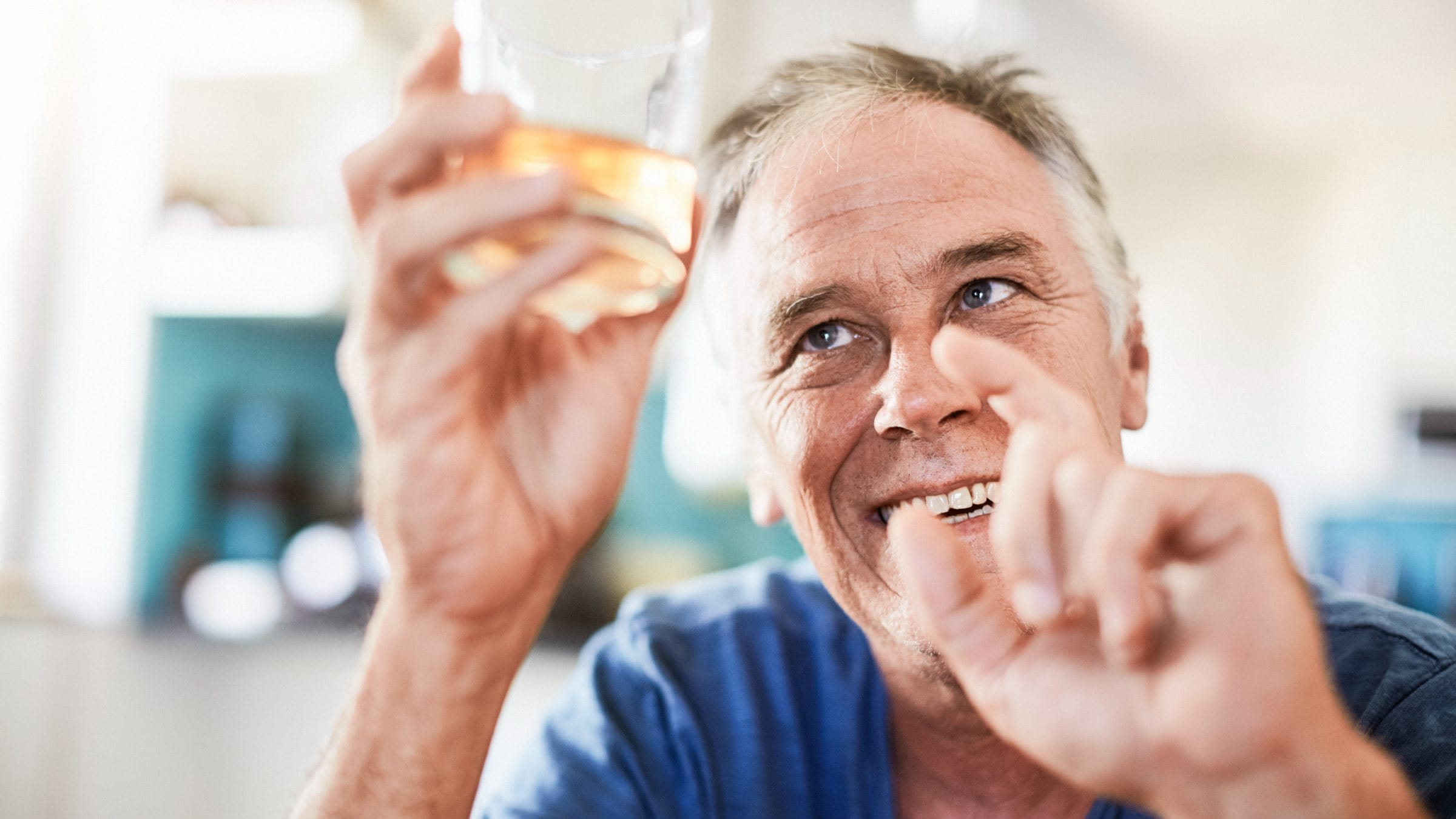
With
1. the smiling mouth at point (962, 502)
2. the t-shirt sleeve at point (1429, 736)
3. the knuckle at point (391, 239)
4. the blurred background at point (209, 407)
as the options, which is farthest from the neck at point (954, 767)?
the blurred background at point (209, 407)

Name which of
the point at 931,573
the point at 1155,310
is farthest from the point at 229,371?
the point at 1155,310

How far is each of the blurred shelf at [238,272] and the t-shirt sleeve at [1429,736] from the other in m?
2.02

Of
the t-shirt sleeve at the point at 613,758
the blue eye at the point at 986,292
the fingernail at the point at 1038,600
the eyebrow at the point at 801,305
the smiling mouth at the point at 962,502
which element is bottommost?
the t-shirt sleeve at the point at 613,758

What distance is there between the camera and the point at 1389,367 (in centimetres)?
381

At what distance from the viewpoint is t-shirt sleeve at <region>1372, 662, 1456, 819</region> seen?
845mm

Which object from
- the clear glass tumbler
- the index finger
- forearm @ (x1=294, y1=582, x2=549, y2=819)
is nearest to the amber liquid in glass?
the clear glass tumbler

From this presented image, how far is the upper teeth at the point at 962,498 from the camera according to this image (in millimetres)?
922

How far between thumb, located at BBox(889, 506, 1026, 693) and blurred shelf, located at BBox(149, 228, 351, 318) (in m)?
1.96

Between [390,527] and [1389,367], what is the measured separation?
4076 mm

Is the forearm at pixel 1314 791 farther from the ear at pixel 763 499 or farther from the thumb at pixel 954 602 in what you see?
the ear at pixel 763 499

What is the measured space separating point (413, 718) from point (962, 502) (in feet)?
1.61

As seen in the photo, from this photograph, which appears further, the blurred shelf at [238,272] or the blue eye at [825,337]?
the blurred shelf at [238,272]

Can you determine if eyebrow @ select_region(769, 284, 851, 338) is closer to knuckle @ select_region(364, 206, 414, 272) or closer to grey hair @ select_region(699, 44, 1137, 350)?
grey hair @ select_region(699, 44, 1137, 350)

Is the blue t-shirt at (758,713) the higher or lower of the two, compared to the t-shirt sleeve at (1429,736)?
lower
